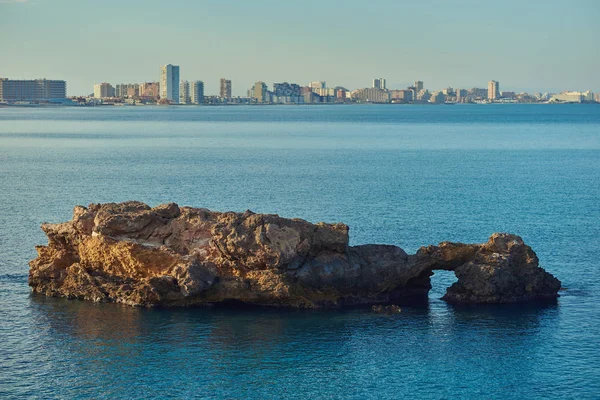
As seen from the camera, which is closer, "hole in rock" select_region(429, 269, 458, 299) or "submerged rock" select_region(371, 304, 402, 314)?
"submerged rock" select_region(371, 304, 402, 314)

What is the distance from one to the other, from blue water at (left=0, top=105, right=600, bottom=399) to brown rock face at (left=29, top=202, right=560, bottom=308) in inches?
34.9

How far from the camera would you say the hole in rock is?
41.0m

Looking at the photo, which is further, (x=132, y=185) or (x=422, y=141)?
(x=422, y=141)

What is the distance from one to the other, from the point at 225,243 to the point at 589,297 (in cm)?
1605

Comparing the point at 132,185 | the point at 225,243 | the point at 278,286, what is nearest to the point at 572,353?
the point at 278,286

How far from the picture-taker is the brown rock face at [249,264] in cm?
3753

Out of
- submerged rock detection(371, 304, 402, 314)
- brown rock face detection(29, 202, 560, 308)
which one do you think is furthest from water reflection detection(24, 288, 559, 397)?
brown rock face detection(29, 202, 560, 308)

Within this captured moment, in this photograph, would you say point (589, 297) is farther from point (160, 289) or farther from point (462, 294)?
point (160, 289)

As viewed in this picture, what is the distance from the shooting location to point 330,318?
3675cm

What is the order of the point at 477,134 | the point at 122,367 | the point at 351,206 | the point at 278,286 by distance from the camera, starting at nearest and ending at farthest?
1. the point at 122,367
2. the point at 278,286
3. the point at 351,206
4. the point at 477,134

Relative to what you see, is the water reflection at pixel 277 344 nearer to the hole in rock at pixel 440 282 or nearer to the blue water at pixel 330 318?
the blue water at pixel 330 318

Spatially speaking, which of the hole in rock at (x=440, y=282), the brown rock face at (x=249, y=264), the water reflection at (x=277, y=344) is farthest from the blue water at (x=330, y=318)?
the brown rock face at (x=249, y=264)

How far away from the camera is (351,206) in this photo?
63.4 metres

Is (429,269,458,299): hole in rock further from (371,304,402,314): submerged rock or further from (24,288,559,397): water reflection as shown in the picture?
(371,304,402,314): submerged rock
